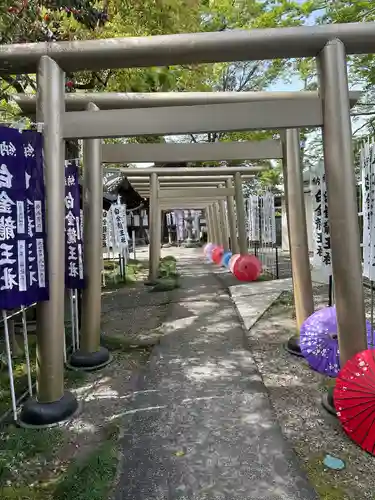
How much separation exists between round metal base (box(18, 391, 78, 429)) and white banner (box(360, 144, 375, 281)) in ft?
11.3

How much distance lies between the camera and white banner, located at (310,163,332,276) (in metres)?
5.19

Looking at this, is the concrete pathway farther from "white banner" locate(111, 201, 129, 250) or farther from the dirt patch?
"white banner" locate(111, 201, 129, 250)

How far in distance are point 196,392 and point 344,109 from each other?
3.26 m

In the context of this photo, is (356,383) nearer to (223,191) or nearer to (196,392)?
(196,392)

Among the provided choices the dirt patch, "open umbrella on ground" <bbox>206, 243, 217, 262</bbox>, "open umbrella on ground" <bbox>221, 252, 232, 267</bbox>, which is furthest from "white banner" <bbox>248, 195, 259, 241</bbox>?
the dirt patch

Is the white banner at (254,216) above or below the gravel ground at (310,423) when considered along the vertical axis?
above

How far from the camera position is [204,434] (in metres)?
3.53

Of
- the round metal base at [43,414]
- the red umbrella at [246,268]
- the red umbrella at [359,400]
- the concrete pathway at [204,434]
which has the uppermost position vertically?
the red umbrella at [246,268]

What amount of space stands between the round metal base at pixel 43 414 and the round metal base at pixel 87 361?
132cm

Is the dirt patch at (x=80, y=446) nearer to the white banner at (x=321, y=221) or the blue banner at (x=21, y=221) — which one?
the blue banner at (x=21, y=221)

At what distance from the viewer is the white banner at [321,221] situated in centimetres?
519

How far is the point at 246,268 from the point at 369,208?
7.74m

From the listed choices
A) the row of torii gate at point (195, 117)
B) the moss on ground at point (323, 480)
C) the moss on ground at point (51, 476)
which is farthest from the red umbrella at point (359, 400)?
the moss on ground at point (51, 476)

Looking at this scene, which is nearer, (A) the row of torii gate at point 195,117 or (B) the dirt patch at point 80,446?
(B) the dirt patch at point 80,446
